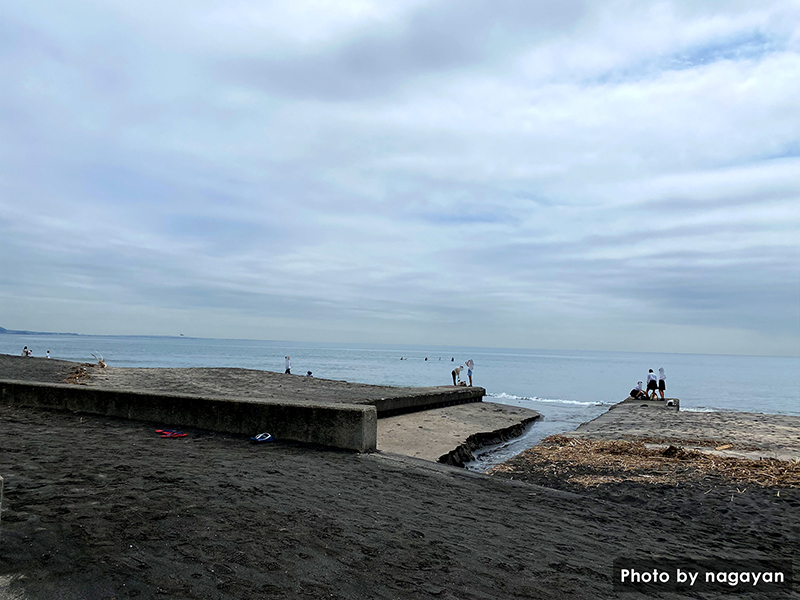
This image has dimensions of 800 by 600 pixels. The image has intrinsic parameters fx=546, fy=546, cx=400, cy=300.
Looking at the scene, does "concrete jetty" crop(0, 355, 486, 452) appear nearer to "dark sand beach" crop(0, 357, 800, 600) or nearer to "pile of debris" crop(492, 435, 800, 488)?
"dark sand beach" crop(0, 357, 800, 600)

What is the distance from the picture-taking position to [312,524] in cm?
456

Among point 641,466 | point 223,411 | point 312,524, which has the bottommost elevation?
point 641,466

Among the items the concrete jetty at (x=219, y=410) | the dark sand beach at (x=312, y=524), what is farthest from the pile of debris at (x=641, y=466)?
the concrete jetty at (x=219, y=410)

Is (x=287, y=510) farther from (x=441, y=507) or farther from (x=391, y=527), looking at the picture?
(x=441, y=507)

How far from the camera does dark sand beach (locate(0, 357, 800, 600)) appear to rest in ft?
11.4

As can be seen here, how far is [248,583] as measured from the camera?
11.1 feet

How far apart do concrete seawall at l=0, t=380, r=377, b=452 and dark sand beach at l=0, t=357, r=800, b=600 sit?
0.30m

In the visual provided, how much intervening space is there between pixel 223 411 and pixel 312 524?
457cm

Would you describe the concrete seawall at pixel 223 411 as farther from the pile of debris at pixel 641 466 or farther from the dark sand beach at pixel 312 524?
the pile of debris at pixel 641 466

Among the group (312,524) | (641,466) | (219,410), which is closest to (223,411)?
(219,410)

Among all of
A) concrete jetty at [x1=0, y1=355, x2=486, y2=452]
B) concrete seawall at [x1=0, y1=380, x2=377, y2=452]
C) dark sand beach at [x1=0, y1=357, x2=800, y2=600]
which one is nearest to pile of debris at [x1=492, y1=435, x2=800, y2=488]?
dark sand beach at [x1=0, y1=357, x2=800, y2=600]

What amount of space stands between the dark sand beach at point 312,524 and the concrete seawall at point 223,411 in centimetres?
30

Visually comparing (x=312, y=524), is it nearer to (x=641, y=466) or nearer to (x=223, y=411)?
(x=223, y=411)

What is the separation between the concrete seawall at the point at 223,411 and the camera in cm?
773
